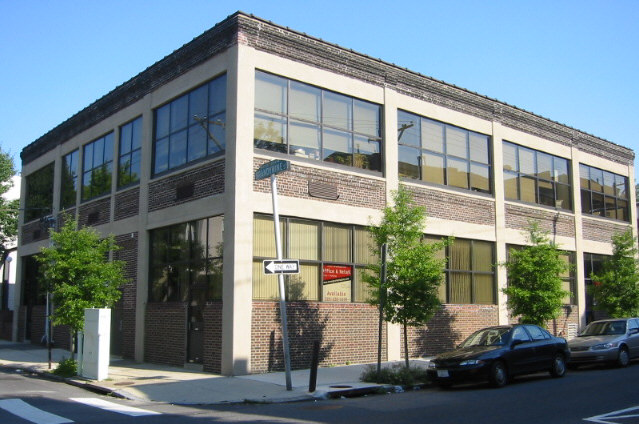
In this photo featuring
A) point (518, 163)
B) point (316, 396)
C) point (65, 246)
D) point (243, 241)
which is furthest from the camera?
point (518, 163)

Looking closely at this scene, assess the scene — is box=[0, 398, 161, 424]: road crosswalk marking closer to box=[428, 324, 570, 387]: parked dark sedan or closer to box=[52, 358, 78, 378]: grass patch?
box=[52, 358, 78, 378]: grass patch

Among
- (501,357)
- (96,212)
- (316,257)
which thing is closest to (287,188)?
(316,257)

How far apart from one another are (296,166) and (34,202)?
17.1m

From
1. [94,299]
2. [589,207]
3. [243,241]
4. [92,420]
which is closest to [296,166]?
[243,241]

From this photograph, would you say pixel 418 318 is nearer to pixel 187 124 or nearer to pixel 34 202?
pixel 187 124

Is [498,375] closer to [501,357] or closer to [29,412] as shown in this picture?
[501,357]

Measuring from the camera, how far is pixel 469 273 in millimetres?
21656

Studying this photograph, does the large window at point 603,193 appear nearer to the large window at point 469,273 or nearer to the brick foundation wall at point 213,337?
the large window at point 469,273

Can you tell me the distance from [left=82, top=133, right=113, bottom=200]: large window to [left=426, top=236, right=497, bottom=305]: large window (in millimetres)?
11615

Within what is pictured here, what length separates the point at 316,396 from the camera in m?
12.6

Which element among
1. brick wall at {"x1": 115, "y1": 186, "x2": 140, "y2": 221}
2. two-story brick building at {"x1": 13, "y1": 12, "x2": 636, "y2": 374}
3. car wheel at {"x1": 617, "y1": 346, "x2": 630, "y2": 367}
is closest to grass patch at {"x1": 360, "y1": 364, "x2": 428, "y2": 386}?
two-story brick building at {"x1": 13, "y1": 12, "x2": 636, "y2": 374}

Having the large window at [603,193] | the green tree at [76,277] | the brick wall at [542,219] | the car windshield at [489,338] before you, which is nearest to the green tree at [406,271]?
the car windshield at [489,338]

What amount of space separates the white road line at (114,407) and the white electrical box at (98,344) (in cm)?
271

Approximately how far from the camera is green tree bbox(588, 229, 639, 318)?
23.7 m
